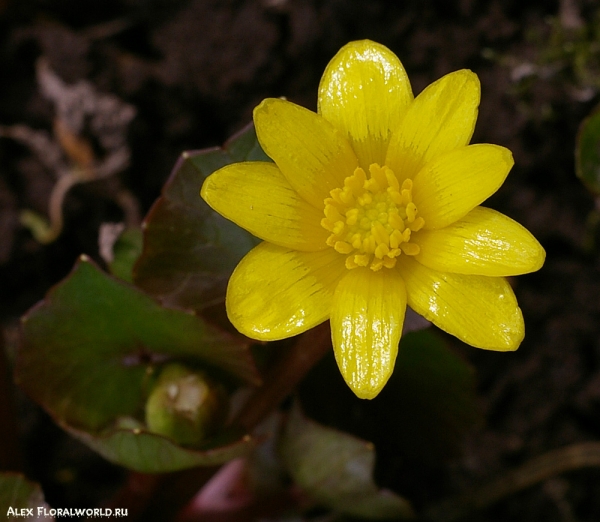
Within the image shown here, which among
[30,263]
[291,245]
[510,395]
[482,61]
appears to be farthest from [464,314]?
[30,263]

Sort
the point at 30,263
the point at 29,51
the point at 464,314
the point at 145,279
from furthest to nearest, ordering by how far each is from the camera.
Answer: the point at 29,51 < the point at 30,263 < the point at 145,279 < the point at 464,314

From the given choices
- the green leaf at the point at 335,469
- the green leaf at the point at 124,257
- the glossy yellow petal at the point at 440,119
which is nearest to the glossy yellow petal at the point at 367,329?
the glossy yellow petal at the point at 440,119

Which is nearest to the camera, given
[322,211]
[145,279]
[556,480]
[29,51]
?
[322,211]

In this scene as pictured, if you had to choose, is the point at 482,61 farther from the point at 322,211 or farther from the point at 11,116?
the point at 11,116

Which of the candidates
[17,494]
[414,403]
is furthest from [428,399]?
[17,494]

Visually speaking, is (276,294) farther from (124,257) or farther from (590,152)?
(590,152)

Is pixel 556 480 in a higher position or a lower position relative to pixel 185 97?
lower
